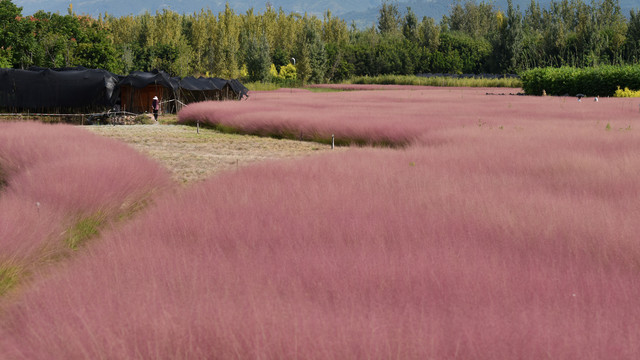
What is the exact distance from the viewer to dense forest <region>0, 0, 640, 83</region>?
39156mm

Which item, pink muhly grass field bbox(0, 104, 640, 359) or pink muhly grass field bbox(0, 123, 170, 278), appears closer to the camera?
pink muhly grass field bbox(0, 104, 640, 359)

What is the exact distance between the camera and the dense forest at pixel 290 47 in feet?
128

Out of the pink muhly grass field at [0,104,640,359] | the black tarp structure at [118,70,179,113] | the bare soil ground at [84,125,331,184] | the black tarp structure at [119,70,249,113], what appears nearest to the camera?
the pink muhly grass field at [0,104,640,359]

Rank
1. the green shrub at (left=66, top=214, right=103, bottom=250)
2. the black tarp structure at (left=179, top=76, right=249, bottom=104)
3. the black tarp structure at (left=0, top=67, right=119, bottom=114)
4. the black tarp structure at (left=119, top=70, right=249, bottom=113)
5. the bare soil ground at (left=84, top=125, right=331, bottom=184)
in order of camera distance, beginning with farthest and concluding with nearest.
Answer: the black tarp structure at (left=179, top=76, right=249, bottom=104) → the black tarp structure at (left=119, top=70, right=249, bottom=113) → the black tarp structure at (left=0, top=67, right=119, bottom=114) → the bare soil ground at (left=84, top=125, right=331, bottom=184) → the green shrub at (left=66, top=214, right=103, bottom=250)

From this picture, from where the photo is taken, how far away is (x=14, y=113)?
81.1 ft

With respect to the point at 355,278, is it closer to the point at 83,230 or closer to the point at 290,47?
the point at 83,230

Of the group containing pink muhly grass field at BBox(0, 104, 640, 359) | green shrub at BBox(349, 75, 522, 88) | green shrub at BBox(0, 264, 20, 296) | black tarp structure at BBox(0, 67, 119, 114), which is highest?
green shrub at BBox(349, 75, 522, 88)

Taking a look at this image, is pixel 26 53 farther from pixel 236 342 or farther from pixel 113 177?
pixel 236 342

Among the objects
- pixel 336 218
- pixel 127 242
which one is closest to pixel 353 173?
pixel 336 218

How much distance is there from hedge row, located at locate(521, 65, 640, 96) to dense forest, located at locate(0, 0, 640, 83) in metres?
5.59

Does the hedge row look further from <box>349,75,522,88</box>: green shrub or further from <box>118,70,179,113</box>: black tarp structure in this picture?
<box>118,70,179,113</box>: black tarp structure

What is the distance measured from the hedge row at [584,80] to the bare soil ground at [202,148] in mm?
23050

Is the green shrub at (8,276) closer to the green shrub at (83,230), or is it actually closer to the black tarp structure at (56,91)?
the green shrub at (83,230)

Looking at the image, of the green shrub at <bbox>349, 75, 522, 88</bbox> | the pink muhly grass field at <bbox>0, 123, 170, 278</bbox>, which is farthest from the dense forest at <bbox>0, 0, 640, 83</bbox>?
the pink muhly grass field at <bbox>0, 123, 170, 278</bbox>
